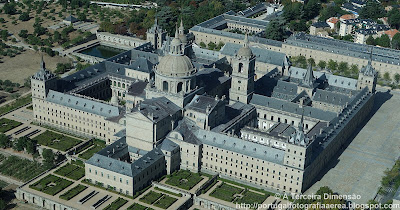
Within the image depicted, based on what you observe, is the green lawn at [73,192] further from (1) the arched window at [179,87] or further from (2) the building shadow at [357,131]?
(2) the building shadow at [357,131]

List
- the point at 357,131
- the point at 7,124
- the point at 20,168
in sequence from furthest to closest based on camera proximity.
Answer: the point at 357,131, the point at 7,124, the point at 20,168

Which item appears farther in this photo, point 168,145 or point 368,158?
point 368,158

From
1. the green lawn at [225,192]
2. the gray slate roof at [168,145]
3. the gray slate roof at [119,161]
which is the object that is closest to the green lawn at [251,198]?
the green lawn at [225,192]

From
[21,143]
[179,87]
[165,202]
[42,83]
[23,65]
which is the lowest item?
[165,202]

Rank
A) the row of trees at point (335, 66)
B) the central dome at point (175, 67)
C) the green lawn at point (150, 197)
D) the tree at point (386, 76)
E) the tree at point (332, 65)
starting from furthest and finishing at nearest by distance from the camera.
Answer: the tree at point (332, 65)
the row of trees at point (335, 66)
the tree at point (386, 76)
the central dome at point (175, 67)
the green lawn at point (150, 197)

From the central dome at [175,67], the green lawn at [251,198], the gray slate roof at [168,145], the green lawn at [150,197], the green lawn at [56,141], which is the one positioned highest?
the central dome at [175,67]

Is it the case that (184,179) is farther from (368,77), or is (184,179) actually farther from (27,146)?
(368,77)

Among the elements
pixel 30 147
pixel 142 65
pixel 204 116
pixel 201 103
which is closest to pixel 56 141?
pixel 30 147
